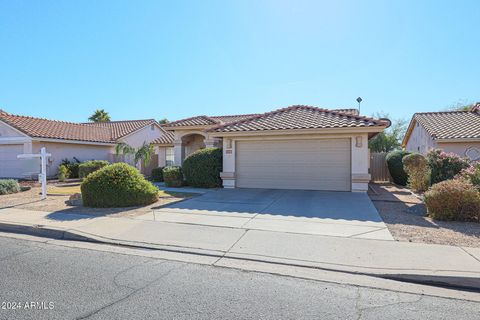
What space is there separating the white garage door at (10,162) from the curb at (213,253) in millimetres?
17693

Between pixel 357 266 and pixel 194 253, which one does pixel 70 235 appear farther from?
pixel 357 266

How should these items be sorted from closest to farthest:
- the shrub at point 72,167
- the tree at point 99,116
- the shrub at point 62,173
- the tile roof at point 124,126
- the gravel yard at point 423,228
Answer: the gravel yard at point 423,228, the shrub at point 62,173, the shrub at point 72,167, the tile roof at point 124,126, the tree at point 99,116

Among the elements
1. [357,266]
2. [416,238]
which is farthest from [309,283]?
[416,238]

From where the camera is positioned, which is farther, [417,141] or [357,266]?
[417,141]

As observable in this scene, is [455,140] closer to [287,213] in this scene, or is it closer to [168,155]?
[287,213]

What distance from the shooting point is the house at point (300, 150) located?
42.7ft

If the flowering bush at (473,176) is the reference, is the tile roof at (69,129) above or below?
above

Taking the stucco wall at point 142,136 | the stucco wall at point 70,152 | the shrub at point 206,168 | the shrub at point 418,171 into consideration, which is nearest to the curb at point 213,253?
the shrub at point 206,168

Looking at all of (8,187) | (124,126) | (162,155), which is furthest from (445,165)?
(124,126)

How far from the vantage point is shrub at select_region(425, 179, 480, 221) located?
7.88 meters

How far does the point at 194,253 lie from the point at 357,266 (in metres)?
2.81

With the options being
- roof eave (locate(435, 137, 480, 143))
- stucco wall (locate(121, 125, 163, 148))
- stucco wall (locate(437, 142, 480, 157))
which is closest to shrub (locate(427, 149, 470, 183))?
roof eave (locate(435, 137, 480, 143))

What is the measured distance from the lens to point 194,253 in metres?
5.62

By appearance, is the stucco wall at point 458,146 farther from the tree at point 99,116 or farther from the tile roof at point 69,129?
the tree at point 99,116
